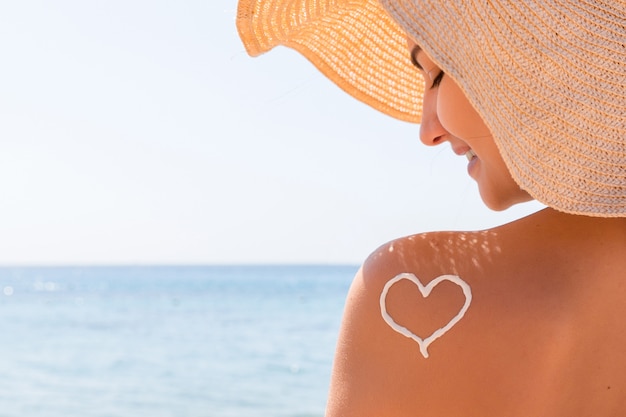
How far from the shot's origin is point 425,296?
3.67 ft

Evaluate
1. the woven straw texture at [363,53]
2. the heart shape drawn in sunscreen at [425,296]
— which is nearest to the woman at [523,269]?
the heart shape drawn in sunscreen at [425,296]

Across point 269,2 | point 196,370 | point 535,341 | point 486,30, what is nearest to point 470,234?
point 535,341

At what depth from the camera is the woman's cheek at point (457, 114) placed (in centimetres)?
120

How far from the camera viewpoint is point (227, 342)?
16375 mm

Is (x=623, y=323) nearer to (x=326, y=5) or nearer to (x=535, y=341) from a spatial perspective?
(x=535, y=341)

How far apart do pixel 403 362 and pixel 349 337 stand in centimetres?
8

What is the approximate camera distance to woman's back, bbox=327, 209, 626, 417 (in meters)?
1.08

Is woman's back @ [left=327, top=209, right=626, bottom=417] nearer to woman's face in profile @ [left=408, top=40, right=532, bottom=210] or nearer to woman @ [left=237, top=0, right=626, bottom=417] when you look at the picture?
woman @ [left=237, top=0, right=626, bottom=417]

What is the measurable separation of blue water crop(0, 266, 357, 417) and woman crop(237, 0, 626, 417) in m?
8.48

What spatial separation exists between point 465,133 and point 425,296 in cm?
26

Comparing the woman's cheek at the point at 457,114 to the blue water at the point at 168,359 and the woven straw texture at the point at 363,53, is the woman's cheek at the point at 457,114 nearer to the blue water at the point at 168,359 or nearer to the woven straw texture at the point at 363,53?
the woven straw texture at the point at 363,53

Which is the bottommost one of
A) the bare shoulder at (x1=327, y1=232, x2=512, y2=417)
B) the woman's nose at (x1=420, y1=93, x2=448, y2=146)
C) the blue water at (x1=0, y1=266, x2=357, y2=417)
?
the blue water at (x1=0, y1=266, x2=357, y2=417)

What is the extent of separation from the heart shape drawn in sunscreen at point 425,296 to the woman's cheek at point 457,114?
0.23 m

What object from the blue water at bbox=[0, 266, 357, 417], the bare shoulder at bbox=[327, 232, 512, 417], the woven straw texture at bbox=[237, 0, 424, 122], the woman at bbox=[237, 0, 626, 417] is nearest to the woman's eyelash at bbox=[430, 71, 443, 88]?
the woman at bbox=[237, 0, 626, 417]
